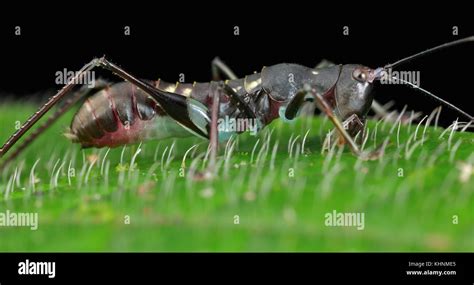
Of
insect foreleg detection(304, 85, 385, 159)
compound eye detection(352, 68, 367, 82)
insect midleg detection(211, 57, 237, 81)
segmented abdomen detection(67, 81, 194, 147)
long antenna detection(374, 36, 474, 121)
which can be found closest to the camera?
insect foreleg detection(304, 85, 385, 159)

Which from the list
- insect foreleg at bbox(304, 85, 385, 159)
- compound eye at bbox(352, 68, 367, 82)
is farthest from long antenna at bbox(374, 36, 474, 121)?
insect foreleg at bbox(304, 85, 385, 159)

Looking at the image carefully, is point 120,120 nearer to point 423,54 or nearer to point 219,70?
point 219,70

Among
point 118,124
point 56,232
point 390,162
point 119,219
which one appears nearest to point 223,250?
point 119,219

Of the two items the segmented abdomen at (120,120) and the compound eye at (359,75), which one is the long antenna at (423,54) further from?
the segmented abdomen at (120,120)

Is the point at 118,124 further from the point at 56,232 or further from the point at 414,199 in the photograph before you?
the point at 414,199

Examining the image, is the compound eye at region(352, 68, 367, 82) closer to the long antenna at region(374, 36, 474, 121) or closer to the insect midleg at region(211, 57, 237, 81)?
the long antenna at region(374, 36, 474, 121)

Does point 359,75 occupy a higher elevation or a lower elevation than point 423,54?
lower

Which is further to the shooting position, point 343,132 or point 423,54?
point 423,54

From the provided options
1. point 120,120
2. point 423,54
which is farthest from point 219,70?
point 423,54
